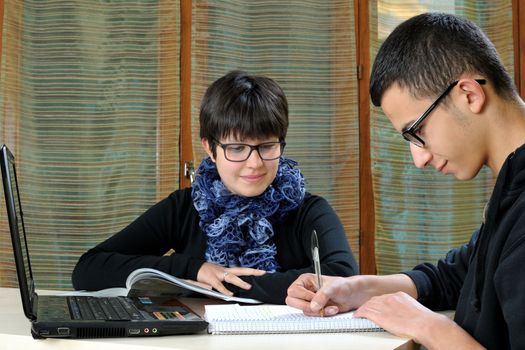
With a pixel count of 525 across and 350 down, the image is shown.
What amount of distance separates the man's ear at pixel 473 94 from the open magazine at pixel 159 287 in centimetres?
69

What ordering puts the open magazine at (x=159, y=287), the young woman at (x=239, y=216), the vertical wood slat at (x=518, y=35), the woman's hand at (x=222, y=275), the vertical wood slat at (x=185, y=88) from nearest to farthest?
the open magazine at (x=159, y=287)
the woman's hand at (x=222, y=275)
the young woman at (x=239, y=216)
the vertical wood slat at (x=518, y=35)
the vertical wood slat at (x=185, y=88)

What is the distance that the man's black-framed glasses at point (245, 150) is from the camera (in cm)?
205

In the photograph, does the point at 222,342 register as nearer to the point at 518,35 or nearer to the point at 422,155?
the point at 422,155

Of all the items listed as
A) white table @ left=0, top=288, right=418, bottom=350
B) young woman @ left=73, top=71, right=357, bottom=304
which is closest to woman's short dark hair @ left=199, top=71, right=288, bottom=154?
young woman @ left=73, top=71, right=357, bottom=304

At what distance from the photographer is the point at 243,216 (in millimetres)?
2070

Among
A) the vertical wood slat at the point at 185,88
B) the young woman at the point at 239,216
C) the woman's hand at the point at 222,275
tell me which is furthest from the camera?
the vertical wood slat at the point at 185,88

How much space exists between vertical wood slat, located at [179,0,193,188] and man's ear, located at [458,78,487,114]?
91.3 inches

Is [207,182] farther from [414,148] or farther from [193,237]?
[414,148]

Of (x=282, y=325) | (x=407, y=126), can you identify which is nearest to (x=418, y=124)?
(x=407, y=126)

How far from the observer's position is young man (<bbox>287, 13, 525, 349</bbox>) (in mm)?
1097

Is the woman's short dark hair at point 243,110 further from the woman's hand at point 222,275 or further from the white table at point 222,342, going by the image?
the white table at point 222,342

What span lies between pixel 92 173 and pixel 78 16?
0.76 metres

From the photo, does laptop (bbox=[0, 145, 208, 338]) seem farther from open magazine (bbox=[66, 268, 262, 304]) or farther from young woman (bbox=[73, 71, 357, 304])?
young woman (bbox=[73, 71, 357, 304])

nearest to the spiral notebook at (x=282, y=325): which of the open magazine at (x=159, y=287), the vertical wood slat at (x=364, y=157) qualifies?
the open magazine at (x=159, y=287)
